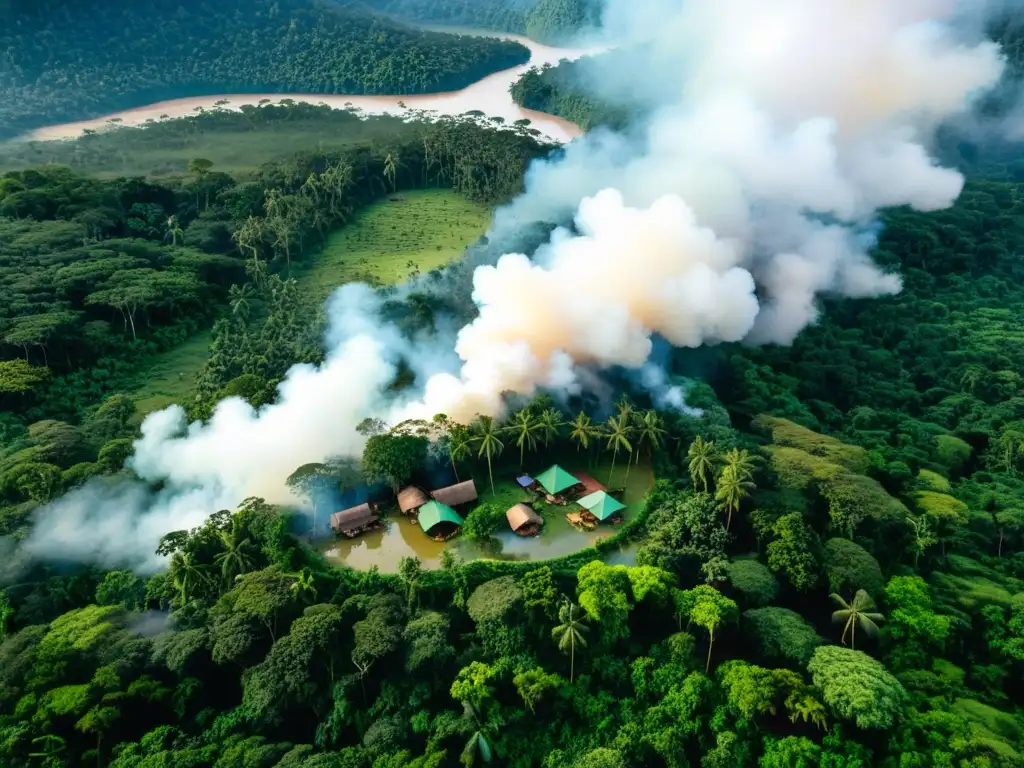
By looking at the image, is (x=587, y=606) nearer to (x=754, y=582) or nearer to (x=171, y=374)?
(x=754, y=582)

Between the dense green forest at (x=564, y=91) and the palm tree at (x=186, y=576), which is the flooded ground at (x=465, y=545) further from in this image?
the dense green forest at (x=564, y=91)

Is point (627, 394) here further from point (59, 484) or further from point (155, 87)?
point (155, 87)

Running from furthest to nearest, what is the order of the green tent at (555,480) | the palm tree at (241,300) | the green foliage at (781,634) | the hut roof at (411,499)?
the palm tree at (241,300)
the green tent at (555,480)
the hut roof at (411,499)
the green foliage at (781,634)

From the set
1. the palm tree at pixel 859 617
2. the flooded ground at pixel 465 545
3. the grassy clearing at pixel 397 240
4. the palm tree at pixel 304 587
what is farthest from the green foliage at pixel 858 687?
the grassy clearing at pixel 397 240

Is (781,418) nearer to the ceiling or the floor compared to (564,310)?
nearer to the floor

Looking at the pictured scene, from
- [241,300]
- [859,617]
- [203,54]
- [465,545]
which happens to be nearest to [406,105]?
[203,54]

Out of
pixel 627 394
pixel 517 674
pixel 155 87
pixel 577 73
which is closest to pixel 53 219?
pixel 155 87
